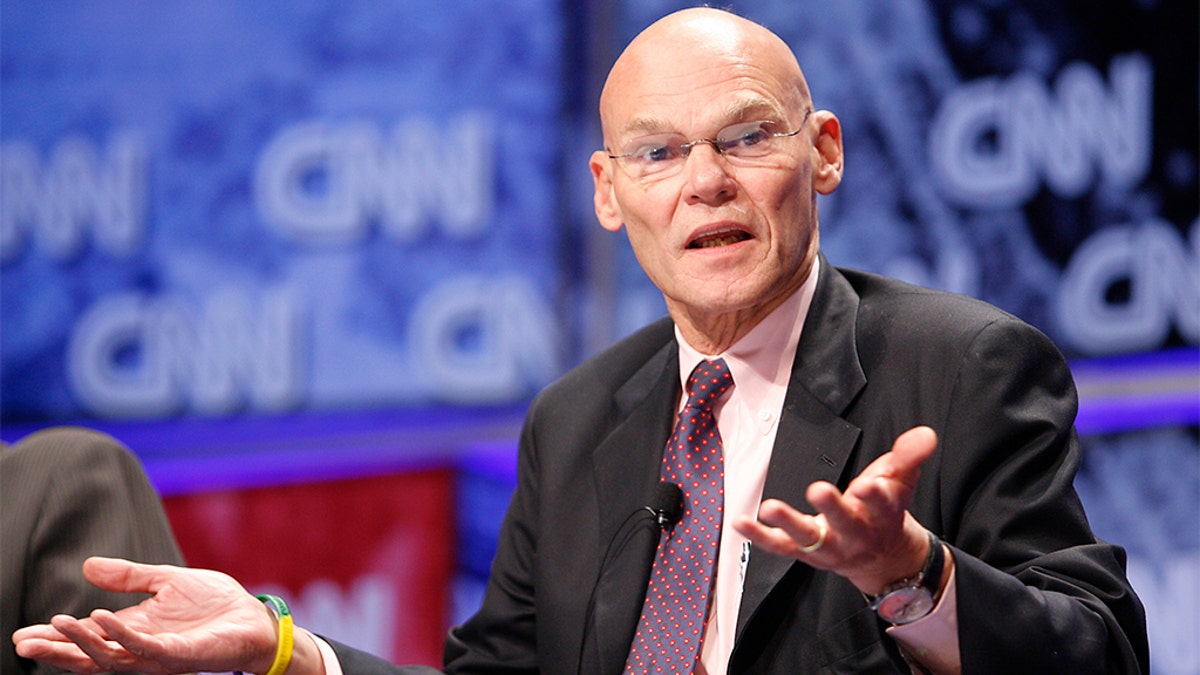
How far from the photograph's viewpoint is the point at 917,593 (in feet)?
4.76

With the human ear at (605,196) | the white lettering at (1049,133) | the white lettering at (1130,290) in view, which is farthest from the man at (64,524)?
the white lettering at (1130,290)

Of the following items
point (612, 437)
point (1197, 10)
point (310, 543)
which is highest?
point (1197, 10)

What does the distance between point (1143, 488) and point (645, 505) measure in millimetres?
2213

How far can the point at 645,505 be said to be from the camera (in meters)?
1.97

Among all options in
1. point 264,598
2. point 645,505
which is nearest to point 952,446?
point 645,505

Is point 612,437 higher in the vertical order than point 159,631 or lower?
higher

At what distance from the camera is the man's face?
192 centimetres

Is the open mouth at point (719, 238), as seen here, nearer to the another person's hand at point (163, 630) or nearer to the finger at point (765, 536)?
the finger at point (765, 536)

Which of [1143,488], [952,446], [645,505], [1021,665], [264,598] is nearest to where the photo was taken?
[1021,665]

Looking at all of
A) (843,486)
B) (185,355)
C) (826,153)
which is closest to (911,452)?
(843,486)

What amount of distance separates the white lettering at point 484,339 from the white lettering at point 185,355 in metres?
0.40

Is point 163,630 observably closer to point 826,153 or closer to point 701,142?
point 701,142

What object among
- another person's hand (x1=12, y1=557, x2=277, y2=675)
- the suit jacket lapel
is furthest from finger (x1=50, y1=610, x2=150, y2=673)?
the suit jacket lapel

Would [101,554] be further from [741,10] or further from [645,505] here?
[741,10]
